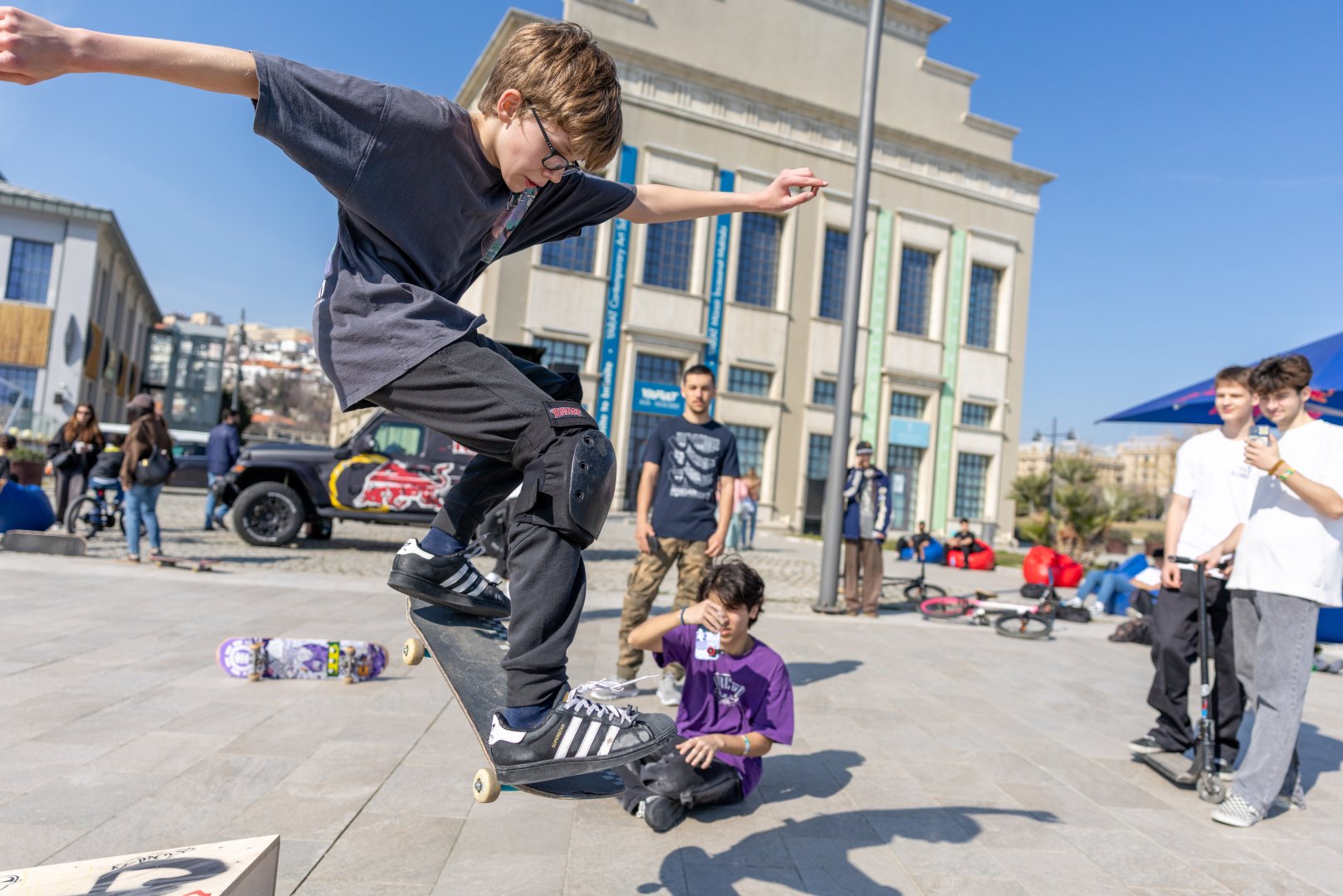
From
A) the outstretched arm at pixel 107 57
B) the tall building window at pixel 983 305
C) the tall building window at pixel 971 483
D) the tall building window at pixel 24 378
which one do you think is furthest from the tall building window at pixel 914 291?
the outstretched arm at pixel 107 57

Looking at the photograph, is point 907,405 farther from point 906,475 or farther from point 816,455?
point 816,455

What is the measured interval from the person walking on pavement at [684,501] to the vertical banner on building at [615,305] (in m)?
22.2

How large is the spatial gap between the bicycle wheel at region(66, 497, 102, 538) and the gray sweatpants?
1267cm

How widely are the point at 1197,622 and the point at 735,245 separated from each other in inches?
1063

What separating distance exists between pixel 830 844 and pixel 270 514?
1073 centimetres

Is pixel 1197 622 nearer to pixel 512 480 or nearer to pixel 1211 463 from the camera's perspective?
pixel 1211 463

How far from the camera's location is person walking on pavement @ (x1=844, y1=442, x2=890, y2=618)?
33.2 ft

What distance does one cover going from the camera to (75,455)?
1160 centimetres

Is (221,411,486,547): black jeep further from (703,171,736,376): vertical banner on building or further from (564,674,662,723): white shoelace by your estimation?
(703,171,736,376): vertical banner on building

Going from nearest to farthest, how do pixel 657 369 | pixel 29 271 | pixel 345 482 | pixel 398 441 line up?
pixel 345 482 < pixel 398 441 < pixel 657 369 < pixel 29 271

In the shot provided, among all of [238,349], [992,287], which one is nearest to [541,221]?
[992,287]

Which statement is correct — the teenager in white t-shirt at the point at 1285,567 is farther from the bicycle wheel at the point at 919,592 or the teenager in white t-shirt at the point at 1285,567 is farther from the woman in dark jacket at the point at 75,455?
the woman in dark jacket at the point at 75,455

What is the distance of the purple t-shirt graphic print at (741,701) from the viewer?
3.63 m

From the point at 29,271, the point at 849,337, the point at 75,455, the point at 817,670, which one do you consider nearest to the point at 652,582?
the point at 817,670
